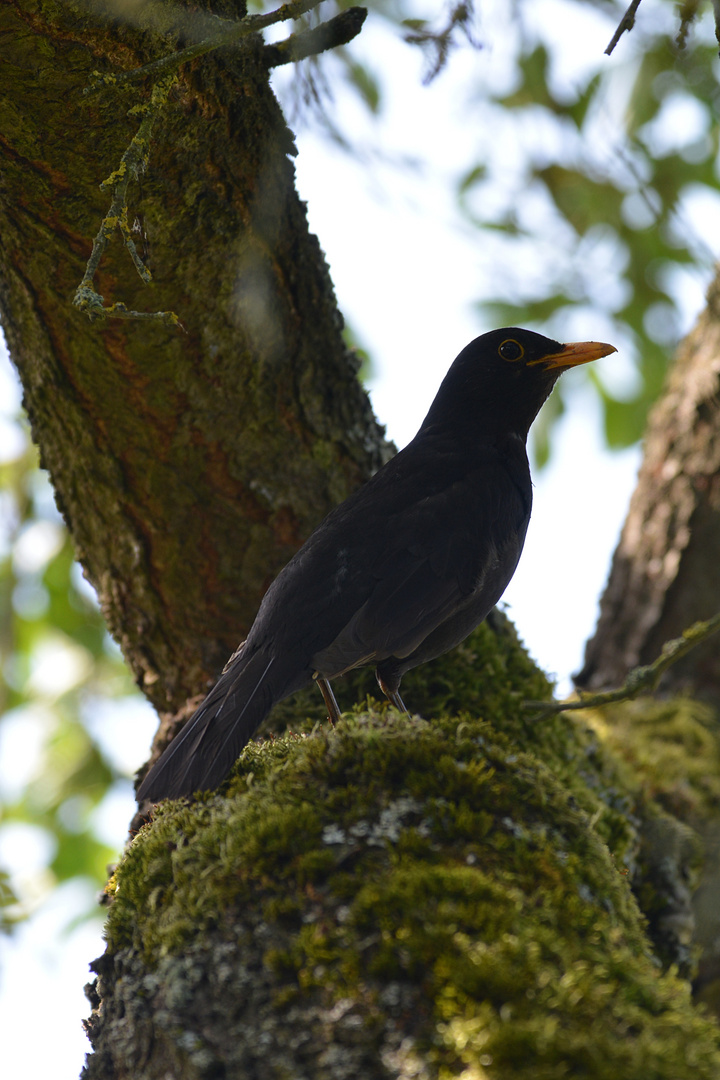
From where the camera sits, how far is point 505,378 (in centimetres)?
446

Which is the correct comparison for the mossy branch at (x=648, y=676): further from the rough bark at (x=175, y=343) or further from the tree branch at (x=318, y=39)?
the tree branch at (x=318, y=39)

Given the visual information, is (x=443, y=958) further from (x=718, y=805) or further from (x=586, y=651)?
(x=586, y=651)

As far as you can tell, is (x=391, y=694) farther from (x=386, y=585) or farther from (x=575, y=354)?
(x=575, y=354)

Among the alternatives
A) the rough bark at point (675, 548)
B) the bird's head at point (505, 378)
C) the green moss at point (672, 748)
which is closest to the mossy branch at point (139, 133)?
the bird's head at point (505, 378)

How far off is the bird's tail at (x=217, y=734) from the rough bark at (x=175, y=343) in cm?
92

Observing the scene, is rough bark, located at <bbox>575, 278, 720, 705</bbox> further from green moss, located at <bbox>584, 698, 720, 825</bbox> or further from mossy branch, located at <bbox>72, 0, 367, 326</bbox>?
mossy branch, located at <bbox>72, 0, 367, 326</bbox>

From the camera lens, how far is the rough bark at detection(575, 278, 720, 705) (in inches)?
217

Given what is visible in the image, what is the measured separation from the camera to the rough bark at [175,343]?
301 centimetres

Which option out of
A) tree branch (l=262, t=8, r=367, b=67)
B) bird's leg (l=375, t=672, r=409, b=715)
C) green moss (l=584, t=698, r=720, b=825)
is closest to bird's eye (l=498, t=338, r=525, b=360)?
tree branch (l=262, t=8, r=367, b=67)

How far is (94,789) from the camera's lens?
235 inches

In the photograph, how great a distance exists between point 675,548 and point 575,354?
179 centimetres

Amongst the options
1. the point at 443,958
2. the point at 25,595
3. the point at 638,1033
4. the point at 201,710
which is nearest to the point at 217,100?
the point at 201,710

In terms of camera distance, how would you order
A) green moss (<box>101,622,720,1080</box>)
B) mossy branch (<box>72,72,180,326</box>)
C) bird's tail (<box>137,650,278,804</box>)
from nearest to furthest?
1. green moss (<box>101,622,720,1080</box>)
2. mossy branch (<box>72,72,180,326</box>)
3. bird's tail (<box>137,650,278,804</box>)

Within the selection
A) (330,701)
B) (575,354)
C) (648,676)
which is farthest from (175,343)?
(648,676)
